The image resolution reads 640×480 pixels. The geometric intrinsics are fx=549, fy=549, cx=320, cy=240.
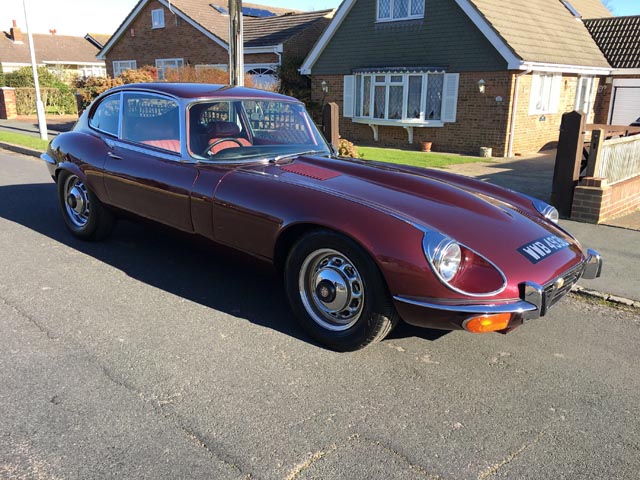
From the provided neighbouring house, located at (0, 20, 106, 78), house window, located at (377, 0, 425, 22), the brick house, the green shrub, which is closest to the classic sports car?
the brick house

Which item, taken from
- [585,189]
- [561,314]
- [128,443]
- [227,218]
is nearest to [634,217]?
[585,189]

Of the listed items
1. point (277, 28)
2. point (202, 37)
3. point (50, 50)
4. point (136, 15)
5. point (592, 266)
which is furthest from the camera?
point (50, 50)

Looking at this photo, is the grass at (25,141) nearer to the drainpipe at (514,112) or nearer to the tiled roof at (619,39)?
the drainpipe at (514,112)

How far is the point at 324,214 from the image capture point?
3.35 metres

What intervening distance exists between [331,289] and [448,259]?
760 mm

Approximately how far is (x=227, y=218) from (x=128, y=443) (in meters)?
1.77

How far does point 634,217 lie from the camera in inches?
295

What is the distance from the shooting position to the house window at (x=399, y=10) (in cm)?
1597

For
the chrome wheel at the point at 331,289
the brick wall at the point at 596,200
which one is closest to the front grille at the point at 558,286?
the chrome wheel at the point at 331,289

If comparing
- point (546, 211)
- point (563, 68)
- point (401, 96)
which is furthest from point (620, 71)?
point (546, 211)

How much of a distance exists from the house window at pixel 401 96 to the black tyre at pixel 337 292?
1338cm

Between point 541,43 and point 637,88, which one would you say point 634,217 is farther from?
point 637,88

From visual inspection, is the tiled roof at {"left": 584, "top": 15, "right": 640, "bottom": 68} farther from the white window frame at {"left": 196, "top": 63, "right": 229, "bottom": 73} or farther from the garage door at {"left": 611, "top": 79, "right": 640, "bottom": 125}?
the white window frame at {"left": 196, "top": 63, "right": 229, "bottom": 73}

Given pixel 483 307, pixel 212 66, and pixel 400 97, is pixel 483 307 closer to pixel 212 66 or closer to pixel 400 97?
pixel 400 97
